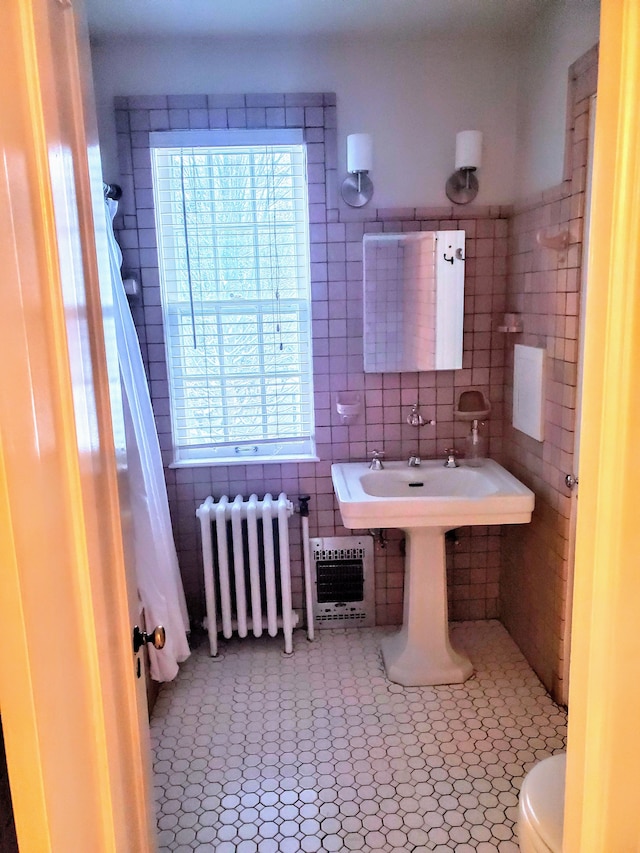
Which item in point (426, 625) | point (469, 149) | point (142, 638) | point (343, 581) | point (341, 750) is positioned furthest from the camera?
point (343, 581)

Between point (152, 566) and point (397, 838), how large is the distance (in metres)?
1.27

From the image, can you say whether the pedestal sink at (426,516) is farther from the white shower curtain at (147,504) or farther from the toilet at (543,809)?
the toilet at (543,809)

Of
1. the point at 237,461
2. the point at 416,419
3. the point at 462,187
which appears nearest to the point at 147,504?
the point at 237,461

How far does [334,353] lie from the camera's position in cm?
278

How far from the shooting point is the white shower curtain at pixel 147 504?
7.57 ft

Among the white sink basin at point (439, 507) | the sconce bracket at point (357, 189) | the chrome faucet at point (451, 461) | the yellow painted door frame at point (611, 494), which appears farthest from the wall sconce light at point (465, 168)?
the yellow painted door frame at point (611, 494)

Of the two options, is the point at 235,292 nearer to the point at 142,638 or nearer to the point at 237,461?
the point at 237,461

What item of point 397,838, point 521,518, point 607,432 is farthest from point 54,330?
point 521,518

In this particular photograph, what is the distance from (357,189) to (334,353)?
0.69 m

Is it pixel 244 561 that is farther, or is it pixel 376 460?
pixel 244 561

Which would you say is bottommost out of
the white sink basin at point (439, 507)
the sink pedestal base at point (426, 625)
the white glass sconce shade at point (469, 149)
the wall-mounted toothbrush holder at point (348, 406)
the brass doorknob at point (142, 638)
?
the sink pedestal base at point (426, 625)

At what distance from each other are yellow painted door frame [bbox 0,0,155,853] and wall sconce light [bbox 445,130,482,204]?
181 centimetres

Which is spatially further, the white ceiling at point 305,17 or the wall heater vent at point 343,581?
the wall heater vent at point 343,581

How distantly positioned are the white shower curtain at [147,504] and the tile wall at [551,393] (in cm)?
148
